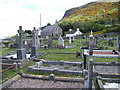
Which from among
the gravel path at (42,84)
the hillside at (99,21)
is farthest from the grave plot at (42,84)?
the hillside at (99,21)

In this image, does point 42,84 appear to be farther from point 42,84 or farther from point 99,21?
point 99,21

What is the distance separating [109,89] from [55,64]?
537 cm

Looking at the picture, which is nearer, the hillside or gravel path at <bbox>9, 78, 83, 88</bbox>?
gravel path at <bbox>9, 78, 83, 88</bbox>

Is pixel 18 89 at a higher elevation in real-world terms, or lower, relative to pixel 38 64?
lower

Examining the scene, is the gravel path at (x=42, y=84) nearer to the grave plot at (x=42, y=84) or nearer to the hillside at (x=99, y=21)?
the grave plot at (x=42, y=84)

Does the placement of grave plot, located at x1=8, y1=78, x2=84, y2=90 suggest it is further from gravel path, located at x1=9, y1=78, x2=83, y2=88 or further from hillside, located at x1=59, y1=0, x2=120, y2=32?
hillside, located at x1=59, y1=0, x2=120, y2=32

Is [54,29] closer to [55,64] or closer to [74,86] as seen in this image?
[55,64]

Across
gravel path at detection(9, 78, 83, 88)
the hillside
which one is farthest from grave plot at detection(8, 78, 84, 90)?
the hillside

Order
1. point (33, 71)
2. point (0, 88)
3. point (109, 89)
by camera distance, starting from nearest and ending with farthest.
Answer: point (109, 89) < point (0, 88) < point (33, 71)

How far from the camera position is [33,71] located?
7.75 m

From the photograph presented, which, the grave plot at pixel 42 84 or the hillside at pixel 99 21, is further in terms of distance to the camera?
the hillside at pixel 99 21

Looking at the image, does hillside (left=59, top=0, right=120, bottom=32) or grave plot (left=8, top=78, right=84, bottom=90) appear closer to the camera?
grave plot (left=8, top=78, right=84, bottom=90)

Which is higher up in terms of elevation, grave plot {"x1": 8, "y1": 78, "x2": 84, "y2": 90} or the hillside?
the hillside

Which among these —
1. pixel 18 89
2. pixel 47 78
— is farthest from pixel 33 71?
pixel 18 89
